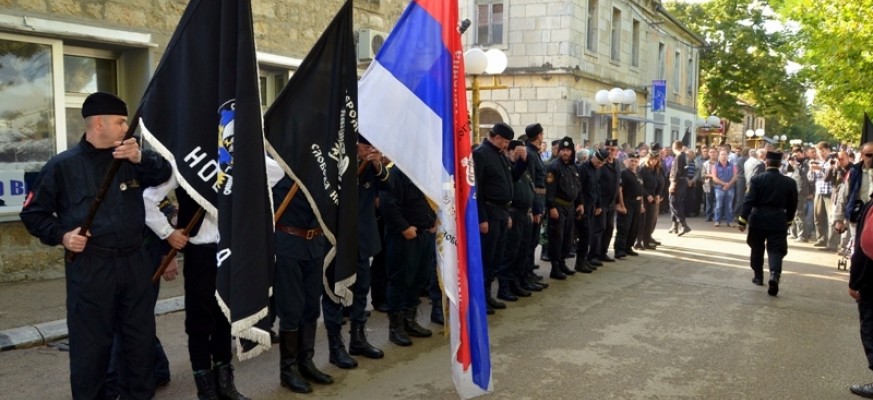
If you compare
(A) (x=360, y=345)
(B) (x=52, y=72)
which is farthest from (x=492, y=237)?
(B) (x=52, y=72)

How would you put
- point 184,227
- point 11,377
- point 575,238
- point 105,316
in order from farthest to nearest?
1. point 575,238
2. point 11,377
3. point 184,227
4. point 105,316

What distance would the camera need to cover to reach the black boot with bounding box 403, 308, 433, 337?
6.44 metres

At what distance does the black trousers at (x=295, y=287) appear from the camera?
15.8 ft

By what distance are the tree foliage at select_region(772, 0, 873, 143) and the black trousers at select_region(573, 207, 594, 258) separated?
8645 millimetres

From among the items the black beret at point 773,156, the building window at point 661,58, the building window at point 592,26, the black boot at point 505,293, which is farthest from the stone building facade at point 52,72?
the building window at point 661,58

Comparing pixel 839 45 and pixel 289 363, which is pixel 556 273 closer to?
pixel 289 363

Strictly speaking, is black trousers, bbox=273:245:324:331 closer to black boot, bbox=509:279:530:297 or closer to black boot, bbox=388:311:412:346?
black boot, bbox=388:311:412:346

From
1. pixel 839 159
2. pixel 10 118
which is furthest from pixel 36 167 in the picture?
pixel 839 159

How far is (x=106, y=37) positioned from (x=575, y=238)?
712cm

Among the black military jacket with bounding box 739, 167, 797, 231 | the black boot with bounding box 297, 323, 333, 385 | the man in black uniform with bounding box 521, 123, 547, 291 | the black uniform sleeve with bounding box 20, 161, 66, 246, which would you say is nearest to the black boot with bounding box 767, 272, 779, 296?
the black military jacket with bounding box 739, 167, 797, 231

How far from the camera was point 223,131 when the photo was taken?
3.85 metres

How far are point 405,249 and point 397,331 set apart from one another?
0.74m

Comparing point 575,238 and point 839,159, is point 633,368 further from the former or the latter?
point 839,159

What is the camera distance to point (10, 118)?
25.0 ft
